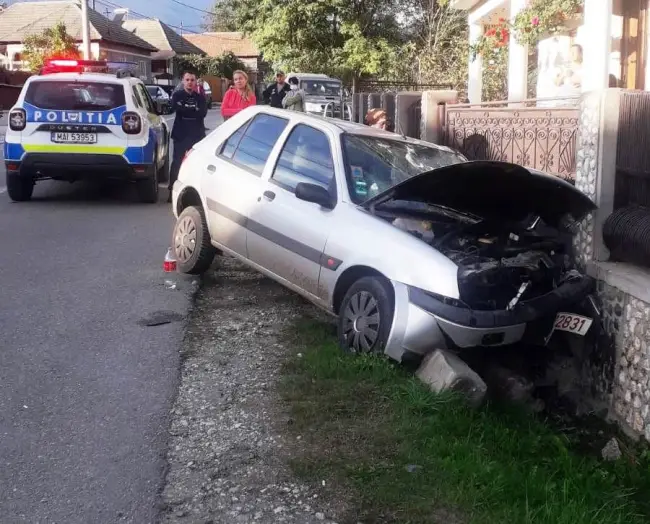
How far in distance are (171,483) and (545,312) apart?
105 inches

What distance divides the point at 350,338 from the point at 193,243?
8.23 feet

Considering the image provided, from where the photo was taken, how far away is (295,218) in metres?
6.16

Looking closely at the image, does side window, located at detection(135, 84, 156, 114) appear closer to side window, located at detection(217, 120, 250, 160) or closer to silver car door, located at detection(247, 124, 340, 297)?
side window, located at detection(217, 120, 250, 160)

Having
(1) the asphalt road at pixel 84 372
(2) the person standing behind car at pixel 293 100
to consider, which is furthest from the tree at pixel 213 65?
(1) the asphalt road at pixel 84 372

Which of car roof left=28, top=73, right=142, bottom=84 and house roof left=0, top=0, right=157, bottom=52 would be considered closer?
car roof left=28, top=73, right=142, bottom=84

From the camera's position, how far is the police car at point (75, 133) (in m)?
11.3

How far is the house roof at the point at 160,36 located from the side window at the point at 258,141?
62.7 meters

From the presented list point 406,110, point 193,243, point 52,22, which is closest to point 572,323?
point 193,243

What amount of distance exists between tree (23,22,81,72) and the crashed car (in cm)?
3650

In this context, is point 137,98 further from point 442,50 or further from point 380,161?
point 442,50

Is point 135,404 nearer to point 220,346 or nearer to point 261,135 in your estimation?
point 220,346

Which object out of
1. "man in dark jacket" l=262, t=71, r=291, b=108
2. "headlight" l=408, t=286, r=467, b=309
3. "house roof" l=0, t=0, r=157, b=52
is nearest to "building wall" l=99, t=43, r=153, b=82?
"house roof" l=0, t=0, r=157, b=52

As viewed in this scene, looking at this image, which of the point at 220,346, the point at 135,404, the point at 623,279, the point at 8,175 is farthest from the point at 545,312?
the point at 8,175

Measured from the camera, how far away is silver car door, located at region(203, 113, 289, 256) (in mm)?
6785
